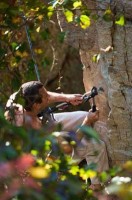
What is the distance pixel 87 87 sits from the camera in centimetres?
486

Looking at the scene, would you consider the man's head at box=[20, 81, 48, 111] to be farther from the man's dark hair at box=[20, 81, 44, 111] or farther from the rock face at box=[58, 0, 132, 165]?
the rock face at box=[58, 0, 132, 165]

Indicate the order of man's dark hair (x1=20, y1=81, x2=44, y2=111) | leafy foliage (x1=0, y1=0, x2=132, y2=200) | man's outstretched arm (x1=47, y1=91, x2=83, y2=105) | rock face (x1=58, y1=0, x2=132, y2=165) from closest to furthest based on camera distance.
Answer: leafy foliage (x1=0, y1=0, x2=132, y2=200) < rock face (x1=58, y1=0, x2=132, y2=165) < man's dark hair (x1=20, y1=81, x2=44, y2=111) < man's outstretched arm (x1=47, y1=91, x2=83, y2=105)

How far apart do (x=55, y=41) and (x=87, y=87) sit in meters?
3.48

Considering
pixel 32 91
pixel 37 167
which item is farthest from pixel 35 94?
pixel 37 167

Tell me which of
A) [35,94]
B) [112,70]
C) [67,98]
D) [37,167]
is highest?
[37,167]

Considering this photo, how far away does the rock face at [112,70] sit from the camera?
13.3 feet

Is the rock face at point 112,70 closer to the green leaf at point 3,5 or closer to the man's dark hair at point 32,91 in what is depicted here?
the man's dark hair at point 32,91

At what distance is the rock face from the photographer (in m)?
4.05

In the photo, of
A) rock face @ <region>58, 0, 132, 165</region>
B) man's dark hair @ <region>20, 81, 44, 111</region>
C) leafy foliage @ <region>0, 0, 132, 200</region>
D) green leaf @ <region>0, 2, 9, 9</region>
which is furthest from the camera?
man's dark hair @ <region>20, 81, 44, 111</region>

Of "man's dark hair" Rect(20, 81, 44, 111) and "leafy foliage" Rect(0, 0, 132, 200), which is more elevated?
"leafy foliage" Rect(0, 0, 132, 200)

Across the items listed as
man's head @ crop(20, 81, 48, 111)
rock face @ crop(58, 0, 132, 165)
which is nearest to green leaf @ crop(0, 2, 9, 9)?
rock face @ crop(58, 0, 132, 165)

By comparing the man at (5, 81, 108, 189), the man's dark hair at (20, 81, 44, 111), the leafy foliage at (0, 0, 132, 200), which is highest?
the leafy foliage at (0, 0, 132, 200)

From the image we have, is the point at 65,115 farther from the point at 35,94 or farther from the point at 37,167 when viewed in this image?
the point at 37,167

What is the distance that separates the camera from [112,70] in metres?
4.16
